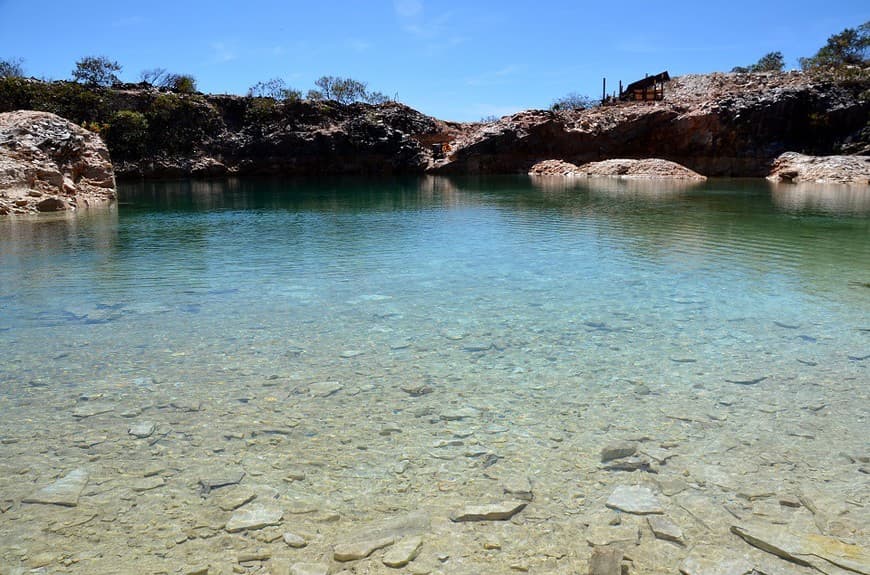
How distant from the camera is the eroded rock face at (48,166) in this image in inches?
823

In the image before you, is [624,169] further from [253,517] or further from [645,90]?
[253,517]

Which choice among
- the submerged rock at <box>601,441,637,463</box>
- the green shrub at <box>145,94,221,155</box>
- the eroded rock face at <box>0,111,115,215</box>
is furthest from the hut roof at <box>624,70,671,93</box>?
the submerged rock at <box>601,441,637,463</box>

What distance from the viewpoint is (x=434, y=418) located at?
4797mm

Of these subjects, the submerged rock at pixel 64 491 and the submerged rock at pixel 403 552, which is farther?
the submerged rock at pixel 64 491

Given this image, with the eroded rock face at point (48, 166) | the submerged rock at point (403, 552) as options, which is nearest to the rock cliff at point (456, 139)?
the eroded rock face at point (48, 166)

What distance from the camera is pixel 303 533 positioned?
11.1 ft

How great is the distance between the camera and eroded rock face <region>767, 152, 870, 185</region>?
3875 centimetres

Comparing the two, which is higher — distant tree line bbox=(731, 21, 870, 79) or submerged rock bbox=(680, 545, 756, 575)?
distant tree line bbox=(731, 21, 870, 79)

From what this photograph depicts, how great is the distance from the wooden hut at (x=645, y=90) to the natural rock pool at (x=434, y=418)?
181 ft

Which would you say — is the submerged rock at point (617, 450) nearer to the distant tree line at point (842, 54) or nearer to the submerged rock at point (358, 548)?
the submerged rock at point (358, 548)

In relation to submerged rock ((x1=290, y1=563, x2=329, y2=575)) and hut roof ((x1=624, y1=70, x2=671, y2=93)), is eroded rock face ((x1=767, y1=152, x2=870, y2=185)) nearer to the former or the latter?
hut roof ((x1=624, y1=70, x2=671, y2=93))

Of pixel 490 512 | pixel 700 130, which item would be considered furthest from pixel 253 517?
pixel 700 130

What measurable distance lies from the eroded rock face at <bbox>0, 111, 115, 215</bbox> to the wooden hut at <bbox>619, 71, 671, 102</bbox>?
166 feet

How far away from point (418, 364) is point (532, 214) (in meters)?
16.1
